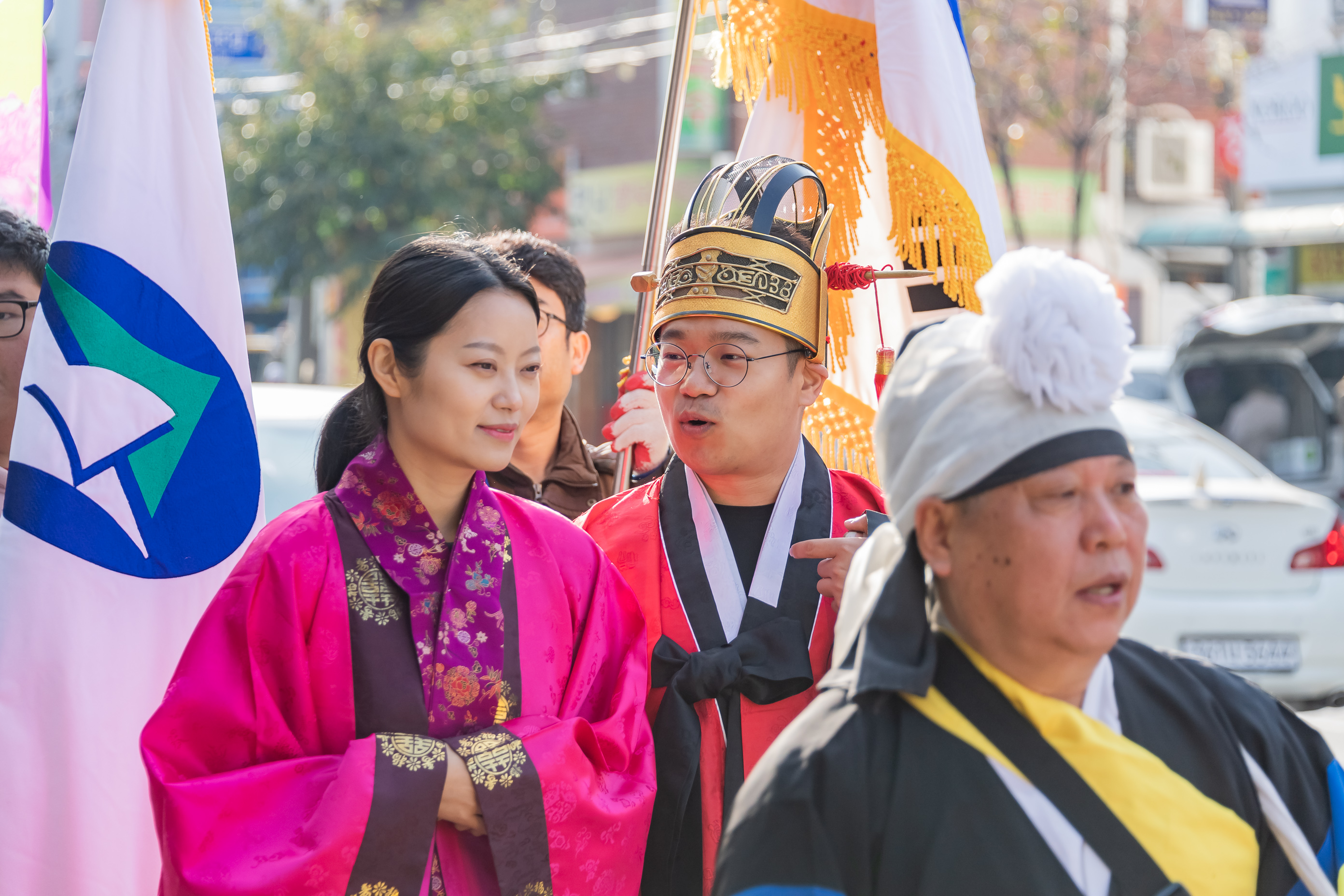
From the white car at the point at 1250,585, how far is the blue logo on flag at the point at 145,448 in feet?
13.9

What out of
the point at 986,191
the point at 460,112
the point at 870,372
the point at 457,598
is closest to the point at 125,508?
the point at 457,598

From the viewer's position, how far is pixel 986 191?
2684 millimetres

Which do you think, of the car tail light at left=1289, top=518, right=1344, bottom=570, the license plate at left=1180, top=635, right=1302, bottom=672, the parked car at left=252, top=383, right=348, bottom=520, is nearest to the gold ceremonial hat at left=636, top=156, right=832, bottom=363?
the parked car at left=252, top=383, right=348, bottom=520

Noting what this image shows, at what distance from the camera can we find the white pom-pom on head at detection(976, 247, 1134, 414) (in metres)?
1.44

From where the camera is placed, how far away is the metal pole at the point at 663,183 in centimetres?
282

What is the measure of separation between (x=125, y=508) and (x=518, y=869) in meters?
0.96

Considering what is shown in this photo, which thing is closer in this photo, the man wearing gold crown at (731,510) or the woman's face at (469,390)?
the woman's face at (469,390)

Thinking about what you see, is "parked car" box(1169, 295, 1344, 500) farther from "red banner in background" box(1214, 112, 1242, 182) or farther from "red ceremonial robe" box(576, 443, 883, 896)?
"red banner in background" box(1214, 112, 1242, 182)

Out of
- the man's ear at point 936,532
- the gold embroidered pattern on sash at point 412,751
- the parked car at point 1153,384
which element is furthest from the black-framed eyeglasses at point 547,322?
the parked car at point 1153,384

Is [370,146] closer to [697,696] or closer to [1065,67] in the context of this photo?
[1065,67]

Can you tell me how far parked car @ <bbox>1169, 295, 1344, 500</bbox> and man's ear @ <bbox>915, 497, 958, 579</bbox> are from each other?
30.1 ft

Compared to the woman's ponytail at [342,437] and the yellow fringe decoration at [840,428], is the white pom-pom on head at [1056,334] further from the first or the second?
the yellow fringe decoration at [840,428]

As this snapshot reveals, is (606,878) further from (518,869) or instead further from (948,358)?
(948,358)

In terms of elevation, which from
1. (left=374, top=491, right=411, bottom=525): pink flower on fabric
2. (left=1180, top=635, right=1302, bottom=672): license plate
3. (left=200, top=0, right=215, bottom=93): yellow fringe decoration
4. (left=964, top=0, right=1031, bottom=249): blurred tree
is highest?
(left=964, top=0, right=1031, bottom=249): blurred tree
